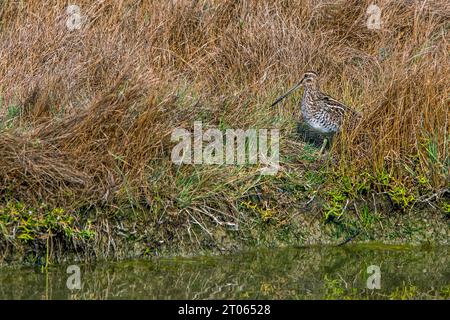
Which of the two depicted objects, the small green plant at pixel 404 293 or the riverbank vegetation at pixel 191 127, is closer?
the small green plant at pixel 404 293

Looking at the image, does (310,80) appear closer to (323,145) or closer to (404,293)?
(323,145)

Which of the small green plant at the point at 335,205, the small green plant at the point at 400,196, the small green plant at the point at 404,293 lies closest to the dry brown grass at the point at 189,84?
the small green plant at the point at 400,196

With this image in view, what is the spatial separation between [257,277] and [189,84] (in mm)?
2135

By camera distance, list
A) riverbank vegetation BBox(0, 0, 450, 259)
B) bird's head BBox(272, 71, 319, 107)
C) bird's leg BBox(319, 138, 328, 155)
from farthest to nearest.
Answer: bird's head BBox(272, 71, 319, 107)
bird's leg BBox(319, 138, 328, 155)
riverbank vegetation BBox(0, 0, 450, 259)

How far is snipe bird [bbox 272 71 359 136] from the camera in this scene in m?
8.05

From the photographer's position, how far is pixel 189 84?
27.5ft

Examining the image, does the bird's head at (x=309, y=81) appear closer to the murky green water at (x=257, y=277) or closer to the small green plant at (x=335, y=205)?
the small green plant at (x=335, y=205)

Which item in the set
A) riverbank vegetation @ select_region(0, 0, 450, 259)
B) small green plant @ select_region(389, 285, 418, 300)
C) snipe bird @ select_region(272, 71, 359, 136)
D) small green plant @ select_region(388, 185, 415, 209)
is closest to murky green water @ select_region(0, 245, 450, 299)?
small green plant @ select_region(389, 285, 418, 300)

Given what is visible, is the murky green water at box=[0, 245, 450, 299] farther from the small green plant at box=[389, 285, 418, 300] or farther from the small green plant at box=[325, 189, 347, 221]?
the small green plant at box=[325, 189, 347, 221]

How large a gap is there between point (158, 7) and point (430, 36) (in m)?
2.59

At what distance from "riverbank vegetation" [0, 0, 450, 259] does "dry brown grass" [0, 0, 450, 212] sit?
16mm

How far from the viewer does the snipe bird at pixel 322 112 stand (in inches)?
317

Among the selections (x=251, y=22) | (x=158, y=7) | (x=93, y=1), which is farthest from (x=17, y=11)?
(x=251, y=22)

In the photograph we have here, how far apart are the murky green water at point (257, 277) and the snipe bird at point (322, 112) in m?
1.08
